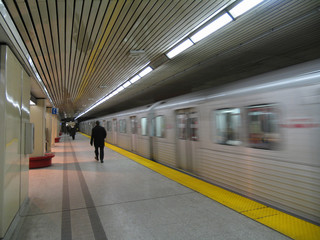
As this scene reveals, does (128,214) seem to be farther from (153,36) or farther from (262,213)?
(153,36)

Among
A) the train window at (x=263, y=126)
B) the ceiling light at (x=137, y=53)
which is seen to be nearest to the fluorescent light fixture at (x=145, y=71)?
the ceiling light at (x=137, y=53)

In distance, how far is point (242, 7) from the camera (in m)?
3.80

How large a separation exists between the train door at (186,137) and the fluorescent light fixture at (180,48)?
157 centimetres

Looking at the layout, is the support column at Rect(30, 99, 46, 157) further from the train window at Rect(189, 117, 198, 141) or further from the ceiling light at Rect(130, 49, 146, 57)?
the train window at Rect(189, 117, 198, 141)

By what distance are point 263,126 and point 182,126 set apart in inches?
119

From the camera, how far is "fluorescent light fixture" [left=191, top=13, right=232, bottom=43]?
417cm

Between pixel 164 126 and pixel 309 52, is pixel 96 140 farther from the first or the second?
pixel 309 52

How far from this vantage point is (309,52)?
6.30m

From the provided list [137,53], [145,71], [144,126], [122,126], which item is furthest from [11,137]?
[122,126]

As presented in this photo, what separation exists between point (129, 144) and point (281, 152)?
9.60 meters

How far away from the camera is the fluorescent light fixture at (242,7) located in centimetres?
365

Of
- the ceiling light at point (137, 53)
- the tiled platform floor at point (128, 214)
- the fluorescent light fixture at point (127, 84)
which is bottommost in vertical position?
the tiled platform floor at point (128, 214)

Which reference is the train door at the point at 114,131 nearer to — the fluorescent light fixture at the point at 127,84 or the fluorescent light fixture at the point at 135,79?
the fluorescent light fixture at the point at 127,84

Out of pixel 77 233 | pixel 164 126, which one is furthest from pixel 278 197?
pixel 164 126
